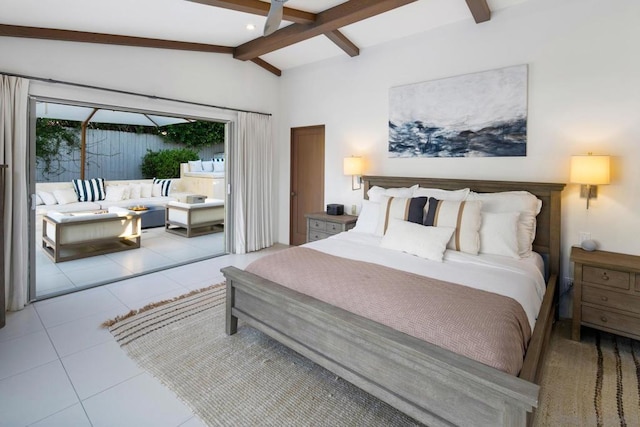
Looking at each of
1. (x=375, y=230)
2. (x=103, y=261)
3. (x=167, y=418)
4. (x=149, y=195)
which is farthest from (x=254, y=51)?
(x=149, y=195)

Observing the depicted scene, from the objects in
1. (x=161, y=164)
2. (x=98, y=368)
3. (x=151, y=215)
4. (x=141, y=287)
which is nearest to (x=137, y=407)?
(x=98, y=368)

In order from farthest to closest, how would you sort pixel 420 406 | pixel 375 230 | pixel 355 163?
pixel 355 163, pixel 375 230, pixel 420 406

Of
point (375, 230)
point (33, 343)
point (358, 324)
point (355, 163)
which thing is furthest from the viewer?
point (355, 163)

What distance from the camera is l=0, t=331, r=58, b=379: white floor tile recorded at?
2242 millimetres

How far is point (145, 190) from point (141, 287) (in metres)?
4.89

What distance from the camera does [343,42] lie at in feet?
13.8

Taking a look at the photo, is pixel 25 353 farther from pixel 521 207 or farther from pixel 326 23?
pixel 521 207

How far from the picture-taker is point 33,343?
256 cm

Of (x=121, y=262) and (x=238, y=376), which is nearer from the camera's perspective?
(x=238, y=376)

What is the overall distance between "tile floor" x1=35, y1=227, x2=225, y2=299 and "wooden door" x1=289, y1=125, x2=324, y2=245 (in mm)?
1294

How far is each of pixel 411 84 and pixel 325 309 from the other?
123 inches

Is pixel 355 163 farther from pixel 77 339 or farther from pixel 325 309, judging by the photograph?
pixel 77 339

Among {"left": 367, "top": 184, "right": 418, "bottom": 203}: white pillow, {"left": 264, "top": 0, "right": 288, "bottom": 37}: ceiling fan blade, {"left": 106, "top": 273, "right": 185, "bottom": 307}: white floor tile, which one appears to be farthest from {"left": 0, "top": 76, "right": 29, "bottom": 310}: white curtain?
{"left": 367, "top": 184, "right": 418, "bottom": 203}: white pillow

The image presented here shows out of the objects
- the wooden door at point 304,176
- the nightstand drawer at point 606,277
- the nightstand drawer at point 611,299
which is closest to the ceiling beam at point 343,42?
the wooden door at point 304,176
